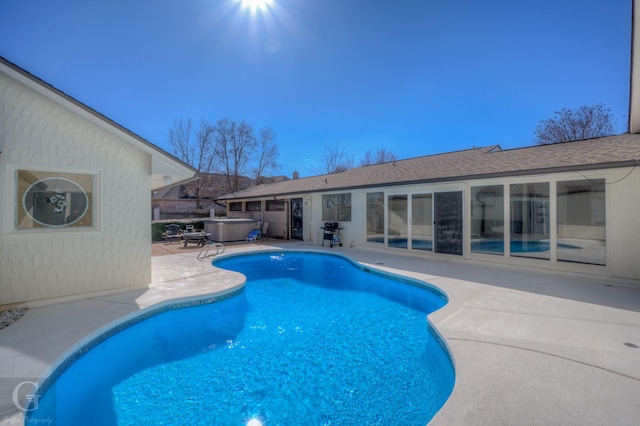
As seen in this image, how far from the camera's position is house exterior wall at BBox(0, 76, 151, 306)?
16.4 ft

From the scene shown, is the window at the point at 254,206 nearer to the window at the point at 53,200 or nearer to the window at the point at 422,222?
the window at the point at 422,222

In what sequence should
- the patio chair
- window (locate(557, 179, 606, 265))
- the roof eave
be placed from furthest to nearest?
1. the patio chair
2. window (locate(557, 179, 606, 265))
3. the roof eave

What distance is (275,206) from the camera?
17688 mm

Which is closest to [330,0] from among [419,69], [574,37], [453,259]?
[419,69]

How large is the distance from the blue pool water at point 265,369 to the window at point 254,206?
13.2m

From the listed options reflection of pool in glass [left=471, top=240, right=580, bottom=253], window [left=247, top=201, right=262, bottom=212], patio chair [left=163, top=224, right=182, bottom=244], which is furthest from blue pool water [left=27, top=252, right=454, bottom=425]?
window [left=247, top=201, right=262, bottom=212]

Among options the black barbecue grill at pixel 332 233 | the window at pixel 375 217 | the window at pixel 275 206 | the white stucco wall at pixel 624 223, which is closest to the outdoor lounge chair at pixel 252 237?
the window at pixel 275 206

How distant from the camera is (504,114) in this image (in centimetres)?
1795

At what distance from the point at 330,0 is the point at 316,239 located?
34.4ft

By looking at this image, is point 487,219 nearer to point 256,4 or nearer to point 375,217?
point 375,217

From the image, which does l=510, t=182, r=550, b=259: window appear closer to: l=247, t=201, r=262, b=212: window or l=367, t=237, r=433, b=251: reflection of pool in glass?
l=367, t=237, r=433, b=251: reflection of pool in glass

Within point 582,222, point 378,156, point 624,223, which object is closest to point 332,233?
point 582,222

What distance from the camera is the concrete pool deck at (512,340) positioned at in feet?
7.95

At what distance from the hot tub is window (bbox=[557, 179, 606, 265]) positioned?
14.4 meters
